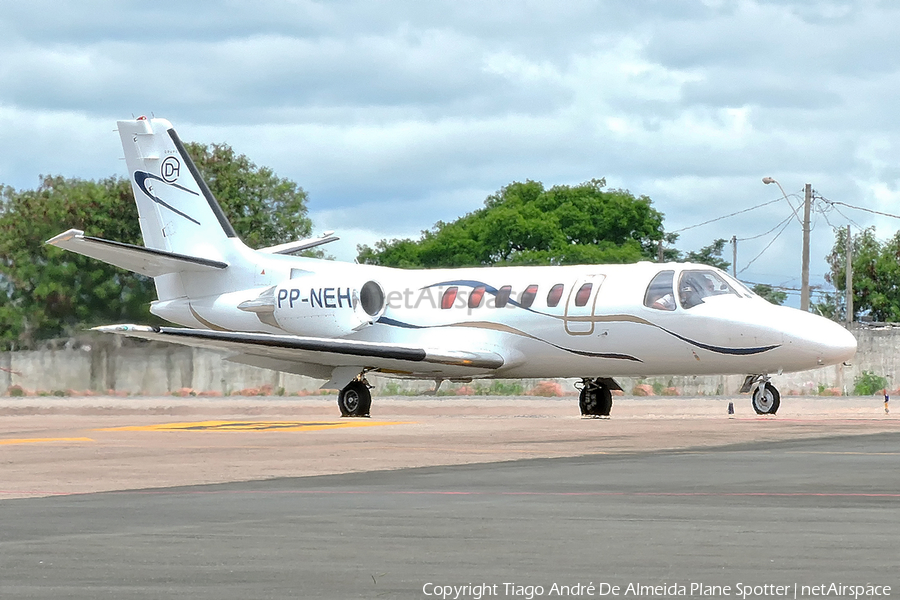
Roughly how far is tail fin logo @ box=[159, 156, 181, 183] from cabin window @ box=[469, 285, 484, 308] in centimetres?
863

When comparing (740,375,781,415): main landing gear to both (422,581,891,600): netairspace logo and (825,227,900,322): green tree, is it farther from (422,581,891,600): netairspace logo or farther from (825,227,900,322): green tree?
(825,227,900,322): green tree

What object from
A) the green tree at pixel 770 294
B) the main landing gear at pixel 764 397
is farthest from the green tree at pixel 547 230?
the main landing gear at pixel 764 397

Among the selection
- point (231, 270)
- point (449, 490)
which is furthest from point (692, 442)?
point (231, 270)

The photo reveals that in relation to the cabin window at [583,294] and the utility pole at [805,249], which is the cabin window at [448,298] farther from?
the utility pole at [805,249]

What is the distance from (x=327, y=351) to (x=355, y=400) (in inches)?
77.5

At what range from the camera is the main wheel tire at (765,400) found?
26859 millimetres

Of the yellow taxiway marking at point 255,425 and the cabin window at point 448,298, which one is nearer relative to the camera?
the yellow taxiway marking at point 255,425

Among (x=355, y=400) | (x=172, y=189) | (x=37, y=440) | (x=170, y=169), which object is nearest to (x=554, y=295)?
(x=355, y=400)

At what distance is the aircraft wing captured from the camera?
27594 mm

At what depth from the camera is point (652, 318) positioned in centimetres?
2702

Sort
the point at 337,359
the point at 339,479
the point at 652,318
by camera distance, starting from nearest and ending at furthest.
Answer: the point at 339,479, the point at 652,318, the point at 337,359

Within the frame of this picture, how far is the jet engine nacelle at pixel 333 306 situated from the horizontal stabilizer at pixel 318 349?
6.65ft

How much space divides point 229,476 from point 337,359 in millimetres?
14946

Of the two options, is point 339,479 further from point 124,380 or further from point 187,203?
point 124,380
